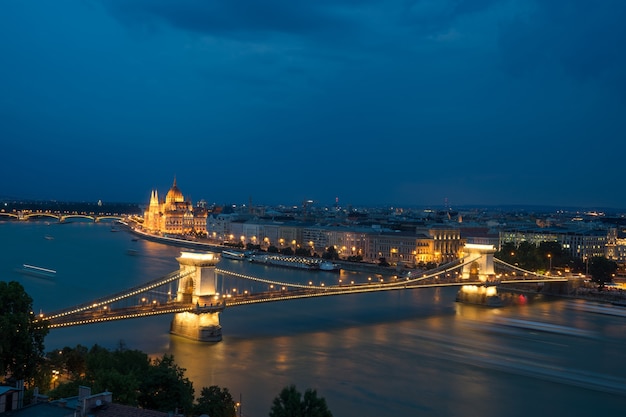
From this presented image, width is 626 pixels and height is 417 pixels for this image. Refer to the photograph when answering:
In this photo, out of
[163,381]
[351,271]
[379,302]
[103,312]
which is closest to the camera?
[163,381]

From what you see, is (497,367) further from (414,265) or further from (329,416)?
(414,265)

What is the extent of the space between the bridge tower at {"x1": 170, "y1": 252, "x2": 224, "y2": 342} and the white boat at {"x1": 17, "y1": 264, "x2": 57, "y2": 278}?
9.08m

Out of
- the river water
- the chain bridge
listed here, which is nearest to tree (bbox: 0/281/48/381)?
the river water

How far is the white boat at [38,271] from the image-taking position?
19.8 meters

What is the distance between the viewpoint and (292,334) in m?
12.1

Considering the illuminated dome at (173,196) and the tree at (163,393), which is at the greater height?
the illuminated dome at (173,196)

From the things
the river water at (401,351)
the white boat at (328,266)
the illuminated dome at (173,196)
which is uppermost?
the illuminated dome at (173,196)

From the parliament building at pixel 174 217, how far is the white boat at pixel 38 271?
A: 25.8m

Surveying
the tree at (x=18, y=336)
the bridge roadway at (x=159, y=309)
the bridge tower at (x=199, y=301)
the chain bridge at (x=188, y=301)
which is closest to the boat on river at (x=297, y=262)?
the chain bridge at (x=188, y=301)

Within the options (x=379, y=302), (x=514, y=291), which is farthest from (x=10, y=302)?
(x=514, y=291)

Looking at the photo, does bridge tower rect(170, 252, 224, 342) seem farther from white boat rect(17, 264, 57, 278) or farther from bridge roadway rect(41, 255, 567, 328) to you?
white boat rect(17, 264, 57, 278)

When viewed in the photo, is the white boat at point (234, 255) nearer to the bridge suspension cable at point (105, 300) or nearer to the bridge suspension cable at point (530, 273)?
the bridge suspension cable at point (530, 273)

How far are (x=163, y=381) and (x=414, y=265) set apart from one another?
21204 millimetres

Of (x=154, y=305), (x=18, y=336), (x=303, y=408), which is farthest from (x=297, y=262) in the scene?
(x=303, y=408)
